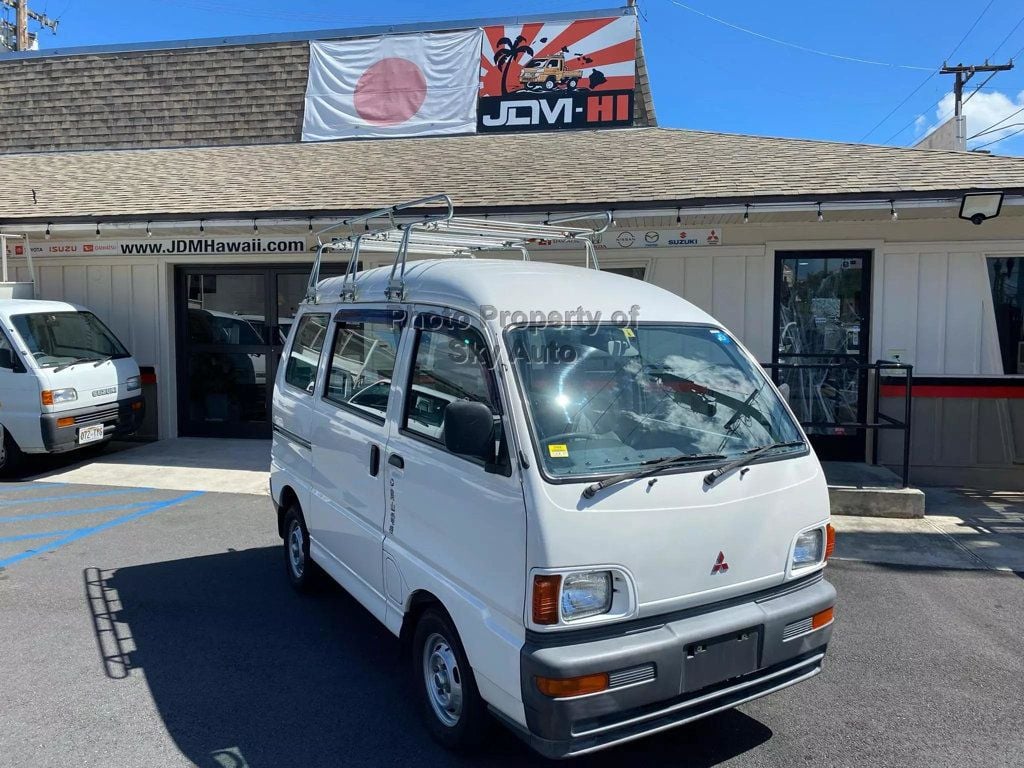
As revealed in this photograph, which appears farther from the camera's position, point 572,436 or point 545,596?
point 572,436

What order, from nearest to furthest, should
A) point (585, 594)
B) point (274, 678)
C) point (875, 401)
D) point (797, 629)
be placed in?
point (585, 594)
point (797, 629)
point (274, 678)
point (875, 401)

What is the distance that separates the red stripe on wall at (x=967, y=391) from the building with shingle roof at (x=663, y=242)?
22 millimetres

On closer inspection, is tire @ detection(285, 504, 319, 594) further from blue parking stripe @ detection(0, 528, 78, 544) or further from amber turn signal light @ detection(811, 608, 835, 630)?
amber turn signal light @ detection(811, 608, 835, 630)

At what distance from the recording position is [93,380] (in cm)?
870

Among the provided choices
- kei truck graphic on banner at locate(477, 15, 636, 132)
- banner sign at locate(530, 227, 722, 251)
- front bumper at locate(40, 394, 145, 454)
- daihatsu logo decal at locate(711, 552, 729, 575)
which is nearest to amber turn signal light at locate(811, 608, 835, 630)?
daihatsu logo decal at locate(711, 552, 729, 575)

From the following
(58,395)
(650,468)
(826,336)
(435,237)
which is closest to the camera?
(650,468)

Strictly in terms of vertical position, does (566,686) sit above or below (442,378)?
below

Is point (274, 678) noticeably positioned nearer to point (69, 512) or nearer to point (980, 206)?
point (69, 512)

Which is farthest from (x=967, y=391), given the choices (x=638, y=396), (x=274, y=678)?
(x=274, y=678)

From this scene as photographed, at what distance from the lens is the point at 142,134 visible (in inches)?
496

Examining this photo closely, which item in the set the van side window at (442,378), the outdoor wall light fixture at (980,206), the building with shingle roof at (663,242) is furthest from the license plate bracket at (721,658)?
the outdoor wall light fixture at (980,206)

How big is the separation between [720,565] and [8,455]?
8.19 m

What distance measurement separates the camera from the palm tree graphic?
1152 centimetres

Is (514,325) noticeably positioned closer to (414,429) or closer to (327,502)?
(414,429)
